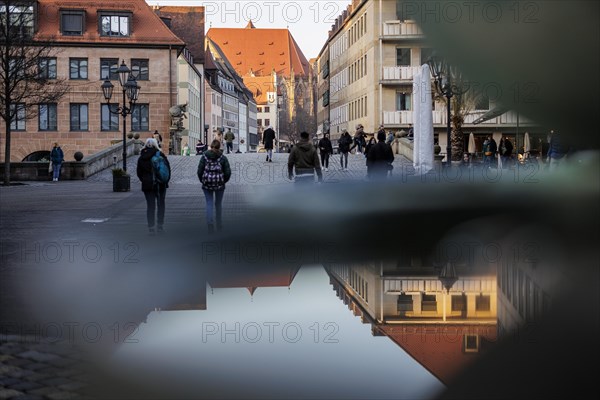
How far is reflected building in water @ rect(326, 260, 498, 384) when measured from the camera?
649 cm

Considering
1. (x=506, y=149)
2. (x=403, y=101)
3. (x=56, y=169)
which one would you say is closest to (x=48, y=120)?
(x=403, y=101)

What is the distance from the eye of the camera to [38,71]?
37875 millimetres

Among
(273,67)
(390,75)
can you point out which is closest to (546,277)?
(390,75)

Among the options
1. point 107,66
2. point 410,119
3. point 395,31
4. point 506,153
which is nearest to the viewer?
point 506,153

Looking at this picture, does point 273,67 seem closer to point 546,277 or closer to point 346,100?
point 346,100

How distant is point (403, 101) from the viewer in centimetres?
6347

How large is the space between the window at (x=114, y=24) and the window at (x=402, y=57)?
59.5 feet

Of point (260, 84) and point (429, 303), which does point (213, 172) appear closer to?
point (429, 303)

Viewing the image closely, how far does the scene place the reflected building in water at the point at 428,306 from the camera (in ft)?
21.3

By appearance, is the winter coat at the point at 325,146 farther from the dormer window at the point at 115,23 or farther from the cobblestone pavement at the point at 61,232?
the dormer window at the point at 115,23

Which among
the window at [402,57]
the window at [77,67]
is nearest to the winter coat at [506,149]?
the window at [402,57]

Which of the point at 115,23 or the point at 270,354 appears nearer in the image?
the point at 270,354

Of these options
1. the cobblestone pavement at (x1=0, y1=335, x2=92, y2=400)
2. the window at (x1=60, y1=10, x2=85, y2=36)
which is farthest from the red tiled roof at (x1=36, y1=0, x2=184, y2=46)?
the cobblestone pavement at (x1=0, y1=335, x2=92, y2=400)

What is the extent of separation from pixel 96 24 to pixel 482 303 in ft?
183
